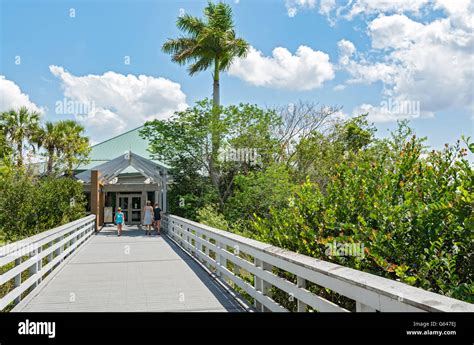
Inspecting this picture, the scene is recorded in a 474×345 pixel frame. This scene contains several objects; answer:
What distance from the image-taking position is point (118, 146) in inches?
1767

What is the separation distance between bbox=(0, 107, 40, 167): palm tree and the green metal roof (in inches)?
315

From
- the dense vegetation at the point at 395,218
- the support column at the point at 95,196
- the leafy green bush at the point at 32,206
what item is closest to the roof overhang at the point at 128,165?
the support column at the point at 95,196

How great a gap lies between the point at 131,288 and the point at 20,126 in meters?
30.8

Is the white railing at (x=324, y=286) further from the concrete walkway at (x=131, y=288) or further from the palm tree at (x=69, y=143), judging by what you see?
the palm tree at (x=69, y=143)

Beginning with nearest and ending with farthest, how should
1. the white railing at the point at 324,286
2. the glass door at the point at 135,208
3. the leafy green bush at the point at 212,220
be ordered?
the white railing at the point at 324,286 → the leafy green bush at the point at 212,220 → the glass door at the point at 135,208

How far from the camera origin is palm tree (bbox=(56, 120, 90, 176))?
37.2 m

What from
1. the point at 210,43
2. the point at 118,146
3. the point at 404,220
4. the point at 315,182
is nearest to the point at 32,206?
the point at 315,182

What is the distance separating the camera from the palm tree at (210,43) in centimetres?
2783

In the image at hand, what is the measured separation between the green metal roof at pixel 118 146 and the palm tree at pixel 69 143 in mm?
4255

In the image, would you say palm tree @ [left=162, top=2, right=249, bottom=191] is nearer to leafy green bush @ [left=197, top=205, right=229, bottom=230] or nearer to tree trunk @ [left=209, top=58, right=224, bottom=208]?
tree trunk @ [left=209, top=58, right=224, bottom=208]

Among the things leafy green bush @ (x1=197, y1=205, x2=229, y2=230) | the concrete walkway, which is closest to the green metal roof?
leafy green bush @ (x1=197, y1=205, x2=229, y2=230)

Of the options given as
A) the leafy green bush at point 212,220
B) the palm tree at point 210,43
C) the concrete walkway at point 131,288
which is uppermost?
the palm tree at point 210,43

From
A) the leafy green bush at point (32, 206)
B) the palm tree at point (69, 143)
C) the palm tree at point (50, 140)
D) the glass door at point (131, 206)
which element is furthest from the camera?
the palm tree at point (69, 143)
